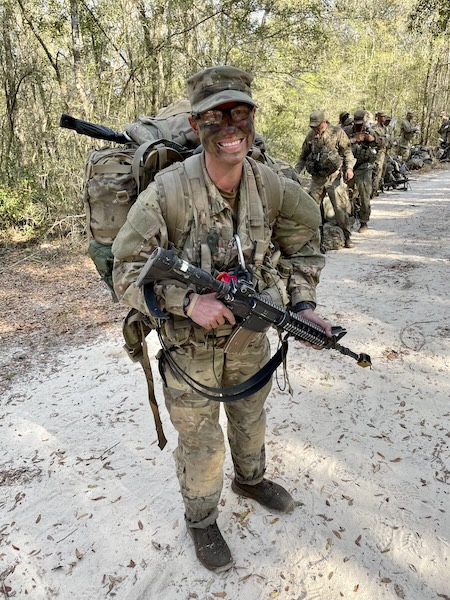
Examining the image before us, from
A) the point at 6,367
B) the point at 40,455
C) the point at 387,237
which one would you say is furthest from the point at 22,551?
the point at 387,237

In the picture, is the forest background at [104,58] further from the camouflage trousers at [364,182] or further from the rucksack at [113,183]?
the rucksack at [113,183]

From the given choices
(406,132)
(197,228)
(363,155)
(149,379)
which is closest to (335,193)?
(363,155)

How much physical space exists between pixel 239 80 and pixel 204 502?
2.06m

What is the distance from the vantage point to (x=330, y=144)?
7.26 metres

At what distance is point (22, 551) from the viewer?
7.91 ft

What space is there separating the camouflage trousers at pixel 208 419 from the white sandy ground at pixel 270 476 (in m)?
0.35

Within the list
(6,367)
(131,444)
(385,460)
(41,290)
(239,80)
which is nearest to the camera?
(239,80)

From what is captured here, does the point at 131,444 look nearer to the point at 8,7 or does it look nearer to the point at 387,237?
the point at 387,237

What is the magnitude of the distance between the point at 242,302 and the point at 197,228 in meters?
0.37

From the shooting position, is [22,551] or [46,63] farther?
[46,63]

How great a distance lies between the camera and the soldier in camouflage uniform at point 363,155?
838 cm

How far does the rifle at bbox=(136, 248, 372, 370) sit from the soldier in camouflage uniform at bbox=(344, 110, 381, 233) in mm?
7309

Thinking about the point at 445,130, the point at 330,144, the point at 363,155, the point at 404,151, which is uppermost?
the point at 330,144

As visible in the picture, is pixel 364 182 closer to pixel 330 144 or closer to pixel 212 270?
pixel 330 144
